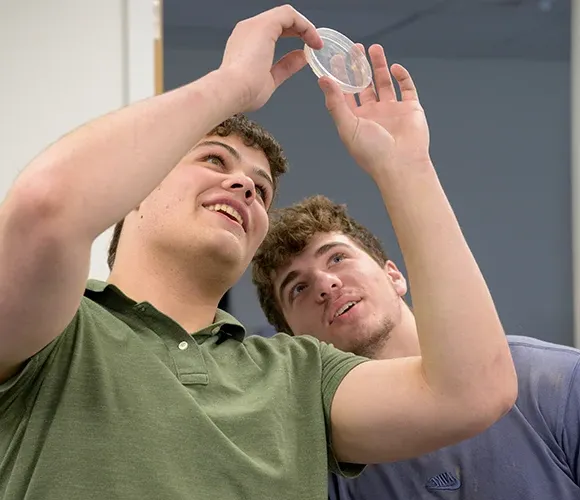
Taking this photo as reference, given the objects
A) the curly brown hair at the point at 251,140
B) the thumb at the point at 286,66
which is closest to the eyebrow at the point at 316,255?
the curly brown hair at the point at 251,140

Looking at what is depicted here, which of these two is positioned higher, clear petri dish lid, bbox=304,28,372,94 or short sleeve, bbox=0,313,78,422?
clear petri dish lid, bbox=304,28,372,94

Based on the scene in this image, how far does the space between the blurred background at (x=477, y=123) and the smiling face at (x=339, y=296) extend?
2.70 ft

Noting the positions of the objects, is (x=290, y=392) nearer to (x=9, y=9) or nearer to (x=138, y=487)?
(x=138, y=487)

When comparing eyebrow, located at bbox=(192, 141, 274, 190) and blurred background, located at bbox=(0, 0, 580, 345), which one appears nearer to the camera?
eyebrow, located at bbox=(192, 141, 274, 190)

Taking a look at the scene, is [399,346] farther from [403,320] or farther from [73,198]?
[73,198]

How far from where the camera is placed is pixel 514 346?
5.42 feet

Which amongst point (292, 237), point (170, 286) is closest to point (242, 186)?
point (170, 286)

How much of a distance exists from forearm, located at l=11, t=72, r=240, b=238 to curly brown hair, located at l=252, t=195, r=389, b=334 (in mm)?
767

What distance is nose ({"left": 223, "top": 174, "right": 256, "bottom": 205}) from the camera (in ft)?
4.72

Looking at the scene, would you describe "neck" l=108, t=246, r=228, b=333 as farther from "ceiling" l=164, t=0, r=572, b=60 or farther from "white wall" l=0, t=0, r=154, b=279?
"ceiling" l=164, t=0, r=572, b=60

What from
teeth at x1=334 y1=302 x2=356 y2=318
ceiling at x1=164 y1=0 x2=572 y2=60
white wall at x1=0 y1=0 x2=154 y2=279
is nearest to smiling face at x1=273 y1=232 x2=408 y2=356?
teeth at x1=334 y1=302 x2=356 y2=318

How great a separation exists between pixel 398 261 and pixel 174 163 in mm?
1761

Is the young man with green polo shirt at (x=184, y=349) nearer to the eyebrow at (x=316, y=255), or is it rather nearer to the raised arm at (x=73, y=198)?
the raised arm at (x=73, y=198)

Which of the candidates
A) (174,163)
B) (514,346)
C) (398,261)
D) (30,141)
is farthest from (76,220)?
(398,261)
